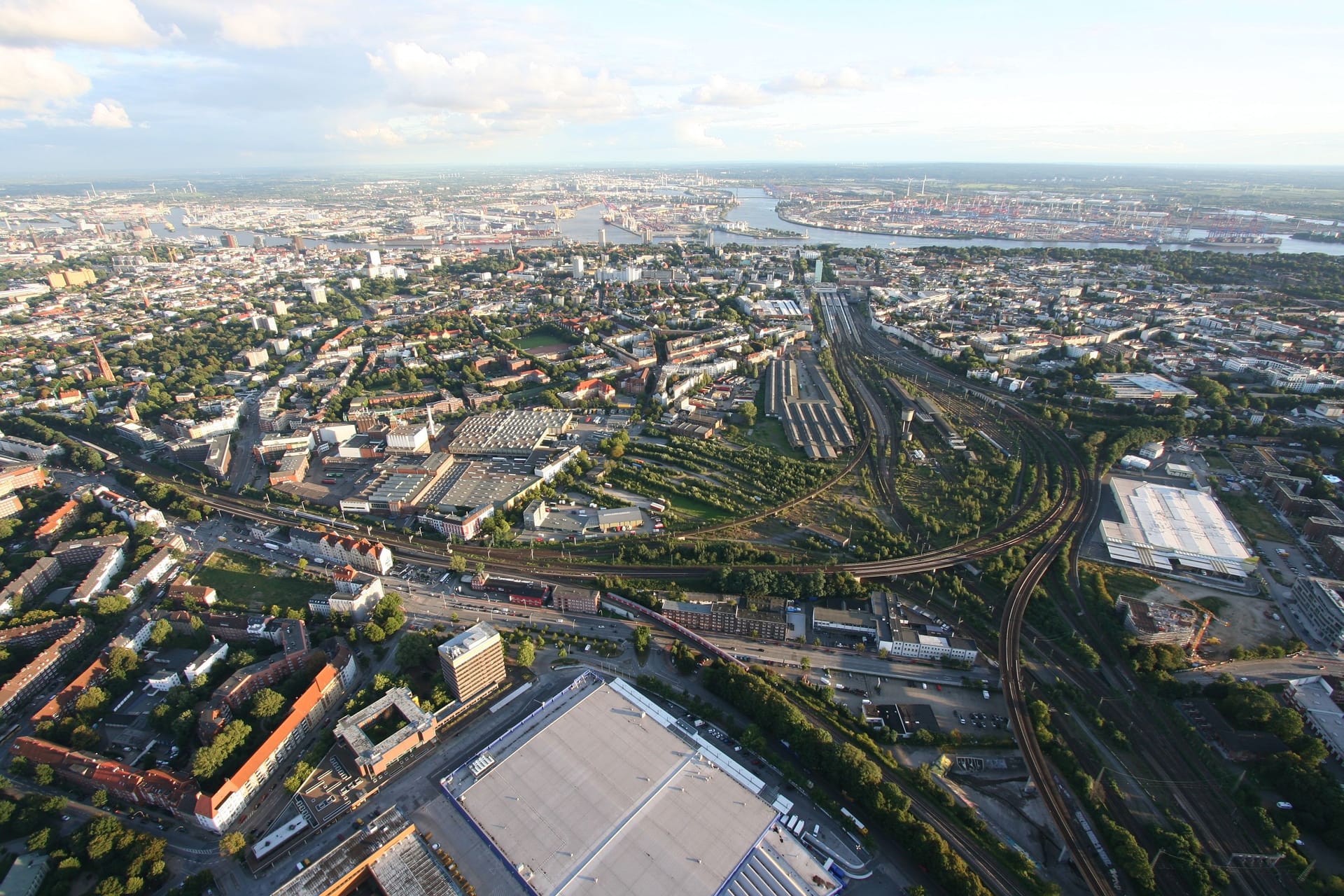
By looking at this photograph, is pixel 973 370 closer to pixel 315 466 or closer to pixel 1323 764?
pixel 1323 764

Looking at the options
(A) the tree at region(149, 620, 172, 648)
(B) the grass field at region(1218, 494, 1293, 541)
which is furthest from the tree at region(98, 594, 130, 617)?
(B) the grass field at region(1218, 494, 1293, 541)

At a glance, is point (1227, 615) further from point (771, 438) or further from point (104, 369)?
point (104, 369)

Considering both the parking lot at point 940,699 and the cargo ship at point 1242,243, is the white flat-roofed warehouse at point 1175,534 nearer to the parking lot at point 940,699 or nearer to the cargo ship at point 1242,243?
the parking lot at point 940,699

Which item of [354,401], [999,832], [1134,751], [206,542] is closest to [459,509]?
[206,542]

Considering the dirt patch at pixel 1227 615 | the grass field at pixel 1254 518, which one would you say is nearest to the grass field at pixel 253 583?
the dirt patch at pixel 1227 615

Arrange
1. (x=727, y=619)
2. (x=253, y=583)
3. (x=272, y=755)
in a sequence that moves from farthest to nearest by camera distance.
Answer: (x=253, y=583) → (x=727, y=619) → (x=272, y=755)

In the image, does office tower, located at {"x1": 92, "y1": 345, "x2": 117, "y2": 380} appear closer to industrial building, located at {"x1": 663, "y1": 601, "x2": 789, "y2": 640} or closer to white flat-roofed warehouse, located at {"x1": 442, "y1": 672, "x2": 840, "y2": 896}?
white flat-roofed warehouse, located at {"x1": 442, "y1": 672, "x2": 840, "y2": 896}

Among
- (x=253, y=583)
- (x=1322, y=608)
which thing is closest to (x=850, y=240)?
(x=1322, y=608)
